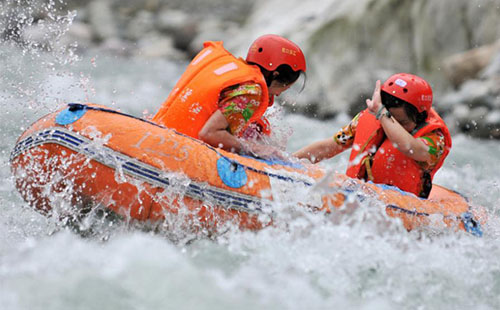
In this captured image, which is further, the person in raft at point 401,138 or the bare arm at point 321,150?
the bare arm at point 321,150

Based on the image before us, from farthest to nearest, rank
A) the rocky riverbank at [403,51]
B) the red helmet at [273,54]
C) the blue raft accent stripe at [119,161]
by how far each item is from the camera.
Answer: the rocky riverbank at [403,51]
the red helmet at [273,54]
the blue raft accent stripe at [119,161]

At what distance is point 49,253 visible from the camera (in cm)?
325

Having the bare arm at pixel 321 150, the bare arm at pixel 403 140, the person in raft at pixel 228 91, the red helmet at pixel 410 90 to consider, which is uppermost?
the person in raft at pixel 228 91

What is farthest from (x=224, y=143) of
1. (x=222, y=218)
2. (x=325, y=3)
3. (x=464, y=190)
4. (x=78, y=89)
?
(x=325, y=3)

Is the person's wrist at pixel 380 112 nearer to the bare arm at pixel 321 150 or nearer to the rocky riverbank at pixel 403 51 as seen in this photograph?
the bare arm at pixel 321 150

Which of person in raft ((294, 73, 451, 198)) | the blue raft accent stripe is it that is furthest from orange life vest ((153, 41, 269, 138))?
person in raft ((294, 73, 451, 198))

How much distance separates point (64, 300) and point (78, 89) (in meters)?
7.20

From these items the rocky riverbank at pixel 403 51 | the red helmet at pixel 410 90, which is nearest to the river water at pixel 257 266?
the red helmet at pixel 410 90

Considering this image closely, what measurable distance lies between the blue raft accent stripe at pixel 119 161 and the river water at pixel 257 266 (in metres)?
0.28

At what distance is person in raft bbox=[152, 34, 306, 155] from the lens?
12.5 feet

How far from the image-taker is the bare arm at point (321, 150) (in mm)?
4805

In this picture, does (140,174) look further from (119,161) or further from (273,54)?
Result: (273,54)

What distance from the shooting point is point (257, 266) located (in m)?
3.34

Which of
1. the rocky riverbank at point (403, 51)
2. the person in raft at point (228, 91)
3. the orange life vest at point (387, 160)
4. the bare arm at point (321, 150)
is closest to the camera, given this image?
the person in raft at point (228, 91)
